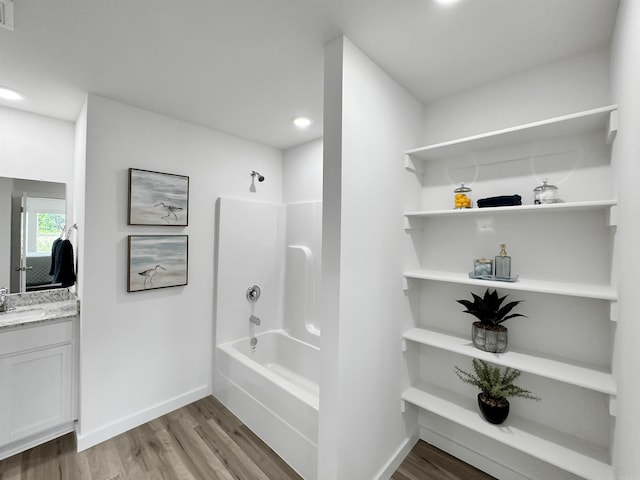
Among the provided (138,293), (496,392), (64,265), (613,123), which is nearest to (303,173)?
(138,293)

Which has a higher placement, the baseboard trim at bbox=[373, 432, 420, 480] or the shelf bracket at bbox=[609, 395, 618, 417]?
the shelf bracket at bbox=[609, 395, 618, 417]

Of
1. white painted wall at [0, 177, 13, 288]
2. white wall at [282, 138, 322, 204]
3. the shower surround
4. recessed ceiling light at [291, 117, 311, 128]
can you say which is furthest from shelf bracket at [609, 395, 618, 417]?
white painted wall at [0, 177, 13, 288]

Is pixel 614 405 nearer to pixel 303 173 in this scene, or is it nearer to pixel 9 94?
pixel 303 173

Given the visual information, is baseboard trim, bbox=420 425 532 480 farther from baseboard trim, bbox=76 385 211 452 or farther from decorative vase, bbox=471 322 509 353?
baseboard trim, bbox=76 385 211 452

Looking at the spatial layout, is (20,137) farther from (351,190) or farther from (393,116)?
(393,116)

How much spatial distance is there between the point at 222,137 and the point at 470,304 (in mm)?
2541

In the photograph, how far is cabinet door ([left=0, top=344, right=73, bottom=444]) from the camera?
186 cm

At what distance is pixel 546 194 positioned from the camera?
155 cm

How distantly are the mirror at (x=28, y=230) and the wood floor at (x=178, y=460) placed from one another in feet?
4.11

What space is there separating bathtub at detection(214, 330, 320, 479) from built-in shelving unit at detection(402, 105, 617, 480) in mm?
705

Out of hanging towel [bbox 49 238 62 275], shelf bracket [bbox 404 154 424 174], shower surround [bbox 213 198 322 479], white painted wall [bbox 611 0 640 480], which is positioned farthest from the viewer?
shower surround [bbox 213 198 322 479]

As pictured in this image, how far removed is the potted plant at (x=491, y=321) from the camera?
1679 mm

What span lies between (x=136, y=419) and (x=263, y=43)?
280cm

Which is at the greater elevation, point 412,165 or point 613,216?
point 412,165
